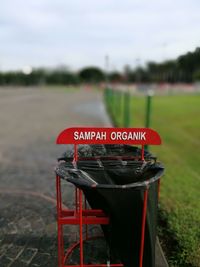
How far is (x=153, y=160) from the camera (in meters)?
2.86

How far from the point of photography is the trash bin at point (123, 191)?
7.51 feet

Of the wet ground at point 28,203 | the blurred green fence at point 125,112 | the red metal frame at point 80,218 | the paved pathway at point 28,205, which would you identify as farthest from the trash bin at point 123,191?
the blurred green fence at point 125,112

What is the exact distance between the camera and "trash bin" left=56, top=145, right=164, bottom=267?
7.51 ft

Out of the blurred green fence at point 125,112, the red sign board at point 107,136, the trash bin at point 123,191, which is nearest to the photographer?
the trash bin at point 123,191

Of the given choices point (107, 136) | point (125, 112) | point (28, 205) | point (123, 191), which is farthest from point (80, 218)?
point (125, 112)

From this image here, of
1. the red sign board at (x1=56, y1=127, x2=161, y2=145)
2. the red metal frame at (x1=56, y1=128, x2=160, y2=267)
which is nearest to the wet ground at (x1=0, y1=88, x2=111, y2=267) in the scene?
the red metal frame at (x1=56, y1=128, x2=160, y2=267)

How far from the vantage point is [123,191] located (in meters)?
2.27

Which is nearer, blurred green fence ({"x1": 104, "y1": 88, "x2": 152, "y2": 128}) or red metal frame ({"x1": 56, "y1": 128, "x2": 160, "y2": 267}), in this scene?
red metal frame ({"x1": 56, "y1": 128, "x2": 160, "y2": 267})

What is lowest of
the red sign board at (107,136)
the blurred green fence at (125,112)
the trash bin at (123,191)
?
the blurred green fence at (125,112)

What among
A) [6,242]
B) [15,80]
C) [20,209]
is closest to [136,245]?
[6,242]

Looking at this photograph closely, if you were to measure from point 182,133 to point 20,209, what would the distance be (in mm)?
8303

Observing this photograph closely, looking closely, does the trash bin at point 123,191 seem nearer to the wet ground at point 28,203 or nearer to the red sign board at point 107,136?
the red sign board at point 107,136

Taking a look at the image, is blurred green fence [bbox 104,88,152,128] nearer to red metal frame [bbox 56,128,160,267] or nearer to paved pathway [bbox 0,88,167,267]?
paved pathway [bbox 0,88,167,267]

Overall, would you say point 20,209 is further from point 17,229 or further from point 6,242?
point 6,242
